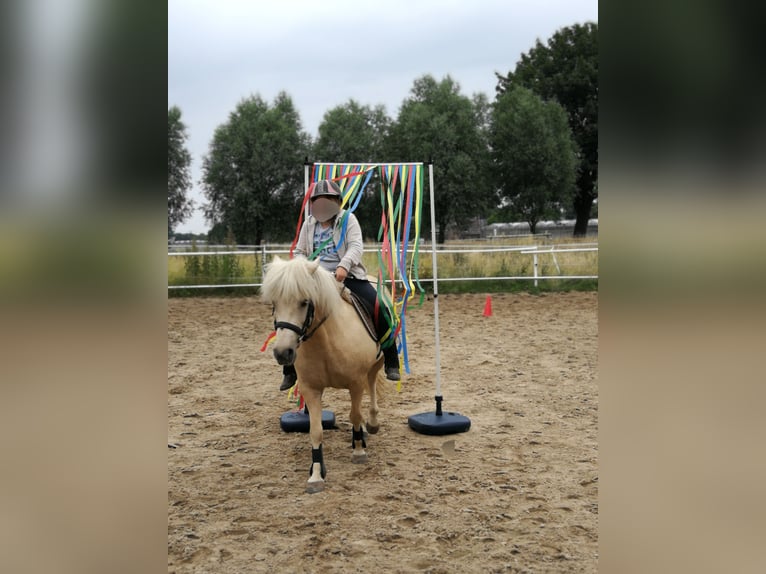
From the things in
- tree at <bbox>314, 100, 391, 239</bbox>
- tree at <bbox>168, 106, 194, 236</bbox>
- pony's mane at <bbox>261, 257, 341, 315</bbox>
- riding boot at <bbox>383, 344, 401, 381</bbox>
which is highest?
tree at <bbox>314, 100, 391, 239</bbox>

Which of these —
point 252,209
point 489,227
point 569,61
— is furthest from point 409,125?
point 489,227

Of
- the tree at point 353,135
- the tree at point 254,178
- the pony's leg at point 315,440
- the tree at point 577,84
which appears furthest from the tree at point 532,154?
the pony's leg at point 315,440

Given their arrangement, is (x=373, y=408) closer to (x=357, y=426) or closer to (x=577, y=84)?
(x=357, y=426)

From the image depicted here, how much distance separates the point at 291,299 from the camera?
321cm

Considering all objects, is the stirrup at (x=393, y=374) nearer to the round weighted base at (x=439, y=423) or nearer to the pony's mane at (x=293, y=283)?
the round weighted base at (x=439, y=423)

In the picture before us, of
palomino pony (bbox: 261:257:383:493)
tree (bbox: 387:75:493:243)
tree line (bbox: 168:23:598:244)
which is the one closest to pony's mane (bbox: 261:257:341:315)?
palomino pony (bbox: 261:257:383:493)

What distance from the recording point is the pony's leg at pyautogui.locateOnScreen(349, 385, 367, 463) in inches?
155

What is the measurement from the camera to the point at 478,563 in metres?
2.64

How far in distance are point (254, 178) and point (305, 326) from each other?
73.8 ft

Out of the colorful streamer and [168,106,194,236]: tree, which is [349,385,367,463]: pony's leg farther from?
[168,106,194,236]: tree

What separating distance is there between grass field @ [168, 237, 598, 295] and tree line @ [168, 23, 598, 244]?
9.42 meters

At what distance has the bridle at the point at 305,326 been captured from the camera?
3.16 metres

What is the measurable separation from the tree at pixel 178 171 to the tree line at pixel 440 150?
45cm
